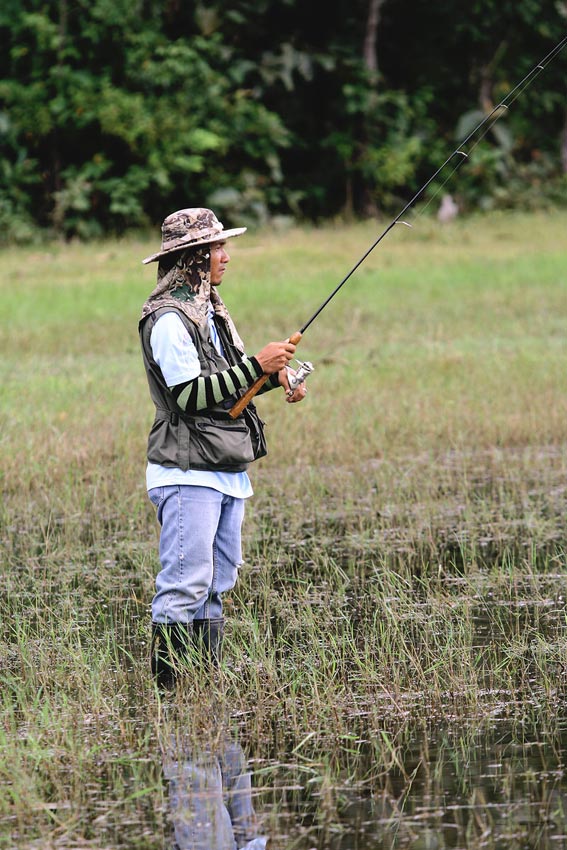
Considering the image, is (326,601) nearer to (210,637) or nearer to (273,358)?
(210,637)

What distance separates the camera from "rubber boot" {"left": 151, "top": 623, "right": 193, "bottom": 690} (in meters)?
5.41

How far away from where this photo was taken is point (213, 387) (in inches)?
207

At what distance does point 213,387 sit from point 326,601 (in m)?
1.72

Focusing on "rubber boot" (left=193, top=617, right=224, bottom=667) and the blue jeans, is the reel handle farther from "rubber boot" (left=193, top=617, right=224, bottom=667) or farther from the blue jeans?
"rubber boot" (left=193, top=617, right=224, bottom=667)

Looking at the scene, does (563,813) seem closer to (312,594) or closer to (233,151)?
(312,594)

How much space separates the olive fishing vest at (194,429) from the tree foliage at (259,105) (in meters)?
15.2

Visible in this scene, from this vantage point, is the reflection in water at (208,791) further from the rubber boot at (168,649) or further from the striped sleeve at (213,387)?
the striped sleeve at (213,387)

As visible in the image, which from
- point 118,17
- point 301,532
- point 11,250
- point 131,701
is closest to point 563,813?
point 131,701

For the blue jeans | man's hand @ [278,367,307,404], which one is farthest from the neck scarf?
the blue jeans

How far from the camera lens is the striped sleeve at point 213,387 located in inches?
207

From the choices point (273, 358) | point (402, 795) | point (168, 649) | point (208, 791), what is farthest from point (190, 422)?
point (402, 795)

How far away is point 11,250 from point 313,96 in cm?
660

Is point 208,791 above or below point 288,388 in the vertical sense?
below

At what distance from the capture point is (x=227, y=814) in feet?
14.4
